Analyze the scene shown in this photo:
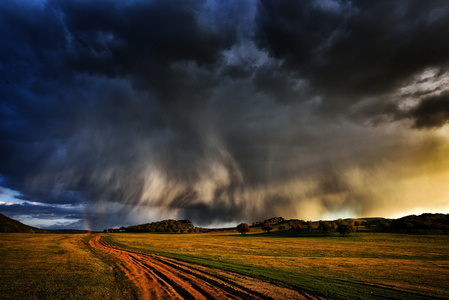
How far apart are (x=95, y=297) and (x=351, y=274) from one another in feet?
90.1

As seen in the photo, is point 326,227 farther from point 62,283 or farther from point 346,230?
point 62,283

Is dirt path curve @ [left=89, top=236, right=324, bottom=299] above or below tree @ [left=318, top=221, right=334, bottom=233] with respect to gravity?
below

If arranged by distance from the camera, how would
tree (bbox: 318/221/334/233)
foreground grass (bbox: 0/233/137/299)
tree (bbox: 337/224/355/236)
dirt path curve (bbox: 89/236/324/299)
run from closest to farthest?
1. foreground grass (bbox: 0/233/137/299)
2. dirt path curve (bbox: 89/236/324/299)
3. tree (bbox: 337/224/355/236)
4. tree (bbox: 318/221/334/233)

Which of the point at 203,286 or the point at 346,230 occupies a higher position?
the point at 346,230

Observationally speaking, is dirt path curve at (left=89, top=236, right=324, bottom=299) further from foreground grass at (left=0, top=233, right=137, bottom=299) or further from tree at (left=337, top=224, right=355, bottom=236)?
tree at (left=337, top=224, right=355, bottom=236)

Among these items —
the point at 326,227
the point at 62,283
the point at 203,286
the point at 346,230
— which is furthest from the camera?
the point at 326,227

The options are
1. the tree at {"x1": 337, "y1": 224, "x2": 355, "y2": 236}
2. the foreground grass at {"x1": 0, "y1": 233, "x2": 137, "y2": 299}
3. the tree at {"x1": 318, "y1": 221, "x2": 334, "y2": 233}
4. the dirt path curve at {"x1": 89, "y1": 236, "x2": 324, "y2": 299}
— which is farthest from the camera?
the tree at {"x1": 318, "y1": 221, "x2": 334, "y2": 233}

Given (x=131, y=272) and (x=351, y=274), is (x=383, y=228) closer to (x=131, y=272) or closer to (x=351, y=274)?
(x=351, y=274)

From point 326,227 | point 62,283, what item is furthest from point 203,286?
point 326,227

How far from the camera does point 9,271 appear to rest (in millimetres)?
22750

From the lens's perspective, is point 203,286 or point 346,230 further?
point 346,230

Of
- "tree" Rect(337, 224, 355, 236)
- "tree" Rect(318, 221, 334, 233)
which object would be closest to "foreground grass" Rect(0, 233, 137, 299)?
"tree" Rect(337, 224, 355, 236)

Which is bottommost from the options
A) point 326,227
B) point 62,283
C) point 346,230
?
point 62,283

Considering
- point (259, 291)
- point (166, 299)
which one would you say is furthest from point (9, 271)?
point (259, 291)
